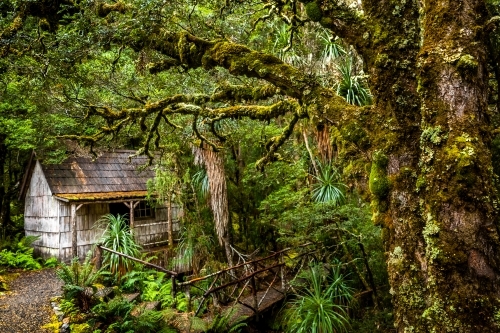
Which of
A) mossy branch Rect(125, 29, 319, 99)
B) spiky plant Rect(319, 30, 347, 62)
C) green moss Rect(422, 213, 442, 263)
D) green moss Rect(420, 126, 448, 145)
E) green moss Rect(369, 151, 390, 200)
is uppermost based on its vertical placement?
spiky plant Rect(319, 30, 347, 62)

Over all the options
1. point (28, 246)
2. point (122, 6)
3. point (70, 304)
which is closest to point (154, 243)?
point (28, 246)

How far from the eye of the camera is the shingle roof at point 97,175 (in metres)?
12.0

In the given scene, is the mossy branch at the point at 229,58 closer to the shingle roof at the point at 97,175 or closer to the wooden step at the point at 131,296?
the wooden step at the point at 131,296

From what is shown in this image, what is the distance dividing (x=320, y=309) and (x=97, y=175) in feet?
31.8

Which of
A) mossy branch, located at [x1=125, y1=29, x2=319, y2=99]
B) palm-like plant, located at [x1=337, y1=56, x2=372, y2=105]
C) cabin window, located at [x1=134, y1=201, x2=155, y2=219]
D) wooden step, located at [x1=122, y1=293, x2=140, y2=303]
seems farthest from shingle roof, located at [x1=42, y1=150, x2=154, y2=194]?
mossy branch, located at [x1=125, y1=29, x2=319, y2=99]

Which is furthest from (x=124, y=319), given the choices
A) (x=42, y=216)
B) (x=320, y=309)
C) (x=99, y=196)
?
(x=42, y=216)

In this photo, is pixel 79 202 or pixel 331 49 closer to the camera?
pixel 331 49

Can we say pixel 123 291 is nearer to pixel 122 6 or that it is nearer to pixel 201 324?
pixel 201 324

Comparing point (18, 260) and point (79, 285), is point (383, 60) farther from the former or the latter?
point (18, 260)

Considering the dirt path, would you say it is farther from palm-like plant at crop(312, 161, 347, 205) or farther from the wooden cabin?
palm-like plant at crop(312, 161, 347, 205)

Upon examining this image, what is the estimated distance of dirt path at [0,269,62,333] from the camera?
667cm

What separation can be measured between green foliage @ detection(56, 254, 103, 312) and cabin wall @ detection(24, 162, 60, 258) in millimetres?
5258

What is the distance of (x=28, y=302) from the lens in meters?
7.96

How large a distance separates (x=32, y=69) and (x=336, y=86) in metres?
5.06
